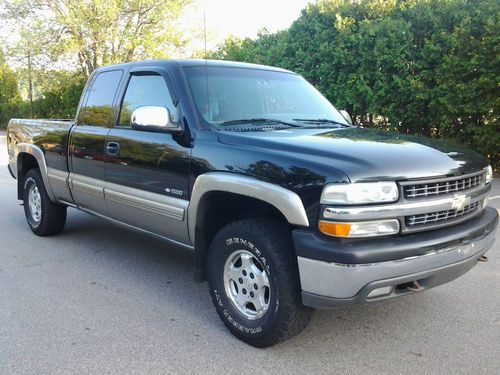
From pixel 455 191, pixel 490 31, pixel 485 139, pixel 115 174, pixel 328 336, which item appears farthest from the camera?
pixel 485 139

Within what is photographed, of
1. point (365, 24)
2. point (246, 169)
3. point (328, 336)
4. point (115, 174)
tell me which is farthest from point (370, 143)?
point (365, 24)

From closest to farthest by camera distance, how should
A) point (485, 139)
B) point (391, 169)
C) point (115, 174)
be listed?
point (391, 169), point (115, 174), point (485, 139)

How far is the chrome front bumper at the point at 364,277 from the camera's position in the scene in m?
2.73

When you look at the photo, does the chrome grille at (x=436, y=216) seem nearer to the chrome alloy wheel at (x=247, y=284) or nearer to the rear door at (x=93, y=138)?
the chrome alloy wheel at (x=247, y=284)

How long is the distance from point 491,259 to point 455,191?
2.44 metres

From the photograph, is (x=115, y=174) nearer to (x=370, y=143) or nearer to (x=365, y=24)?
(x=370, y=143)

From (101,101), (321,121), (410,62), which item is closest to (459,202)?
(321,121)

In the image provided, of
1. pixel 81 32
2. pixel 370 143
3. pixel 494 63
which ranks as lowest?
pixel 370 143

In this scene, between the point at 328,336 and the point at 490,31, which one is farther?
the point at 490,31

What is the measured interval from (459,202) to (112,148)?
2877 millimetres

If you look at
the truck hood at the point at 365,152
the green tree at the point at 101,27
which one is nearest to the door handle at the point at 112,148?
the truck hood at the point at 365,152

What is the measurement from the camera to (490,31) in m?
10.3

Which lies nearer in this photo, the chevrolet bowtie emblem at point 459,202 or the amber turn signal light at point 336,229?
the amber turn signal light at point 336,229

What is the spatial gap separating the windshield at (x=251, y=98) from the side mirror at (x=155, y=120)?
239 mm
